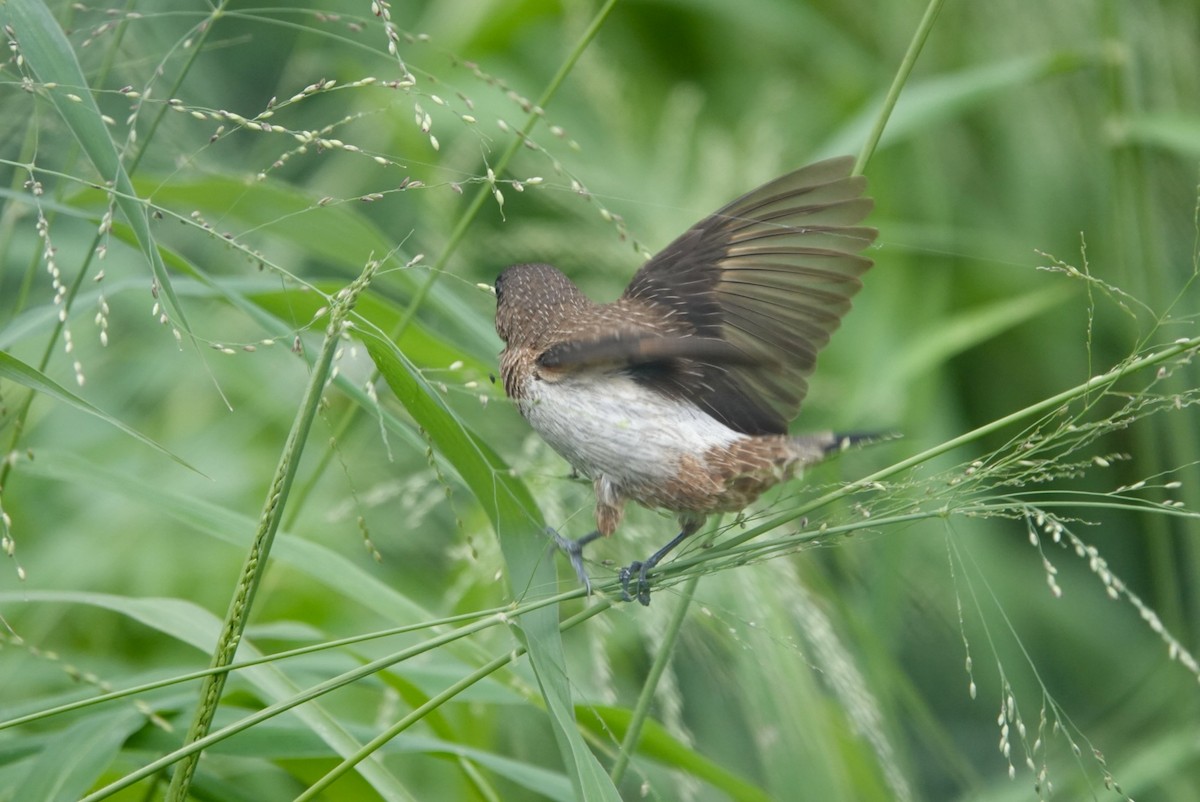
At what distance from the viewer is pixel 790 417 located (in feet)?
5.50

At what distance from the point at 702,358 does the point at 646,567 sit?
0.93ft

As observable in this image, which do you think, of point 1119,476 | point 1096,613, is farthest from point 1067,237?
point 1096,613

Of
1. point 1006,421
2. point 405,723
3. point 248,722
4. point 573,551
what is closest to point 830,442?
point 1006,421

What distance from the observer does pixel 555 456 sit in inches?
81.9

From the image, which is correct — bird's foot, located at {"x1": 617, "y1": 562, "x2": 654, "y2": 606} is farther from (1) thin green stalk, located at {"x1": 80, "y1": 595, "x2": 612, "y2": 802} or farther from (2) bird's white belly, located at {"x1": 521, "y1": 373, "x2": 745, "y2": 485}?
(1) thin green stalk, located at {"x1": 80, "y1": 595, "x2": 612, "y2": 802}

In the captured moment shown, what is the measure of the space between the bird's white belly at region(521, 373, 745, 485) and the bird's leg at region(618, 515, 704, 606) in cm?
11

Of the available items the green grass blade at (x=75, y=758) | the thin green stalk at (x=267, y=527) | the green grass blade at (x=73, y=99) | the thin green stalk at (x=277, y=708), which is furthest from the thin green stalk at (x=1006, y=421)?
the green grass blade at (x=75, y=758)

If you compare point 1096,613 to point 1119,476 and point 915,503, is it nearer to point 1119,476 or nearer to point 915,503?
point 1119,476

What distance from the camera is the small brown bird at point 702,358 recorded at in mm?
1513

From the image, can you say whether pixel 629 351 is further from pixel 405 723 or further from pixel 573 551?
pixel 405 723

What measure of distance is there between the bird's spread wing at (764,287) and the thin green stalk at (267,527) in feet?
1.82

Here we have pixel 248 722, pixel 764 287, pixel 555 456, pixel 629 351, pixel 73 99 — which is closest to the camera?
pixel 248 722

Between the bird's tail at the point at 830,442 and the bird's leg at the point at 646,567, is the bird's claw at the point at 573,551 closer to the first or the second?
the bird's leg at the point at 646,567

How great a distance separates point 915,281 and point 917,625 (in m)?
1.08
